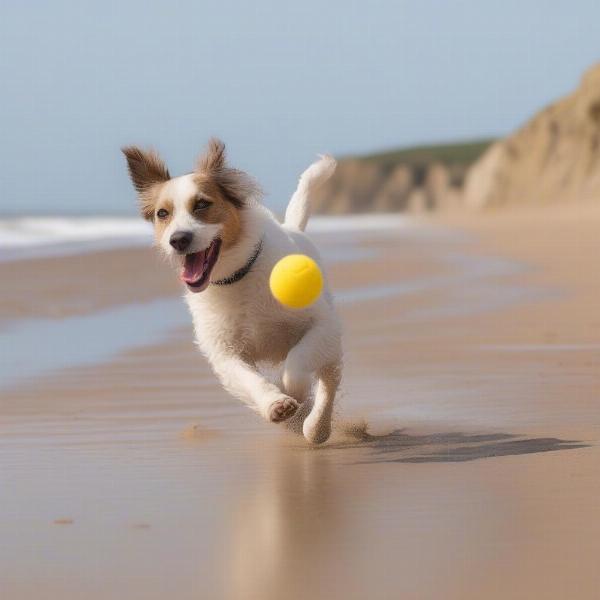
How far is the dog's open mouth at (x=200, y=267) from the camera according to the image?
5562 millimetres

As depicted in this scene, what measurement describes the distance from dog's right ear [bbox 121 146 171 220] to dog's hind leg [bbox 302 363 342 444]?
3.39 feet

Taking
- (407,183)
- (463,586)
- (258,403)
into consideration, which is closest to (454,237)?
(258,403)

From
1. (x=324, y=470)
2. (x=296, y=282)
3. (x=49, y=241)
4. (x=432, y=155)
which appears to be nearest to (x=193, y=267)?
(x=296, y=282)

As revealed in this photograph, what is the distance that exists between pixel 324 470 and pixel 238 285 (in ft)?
3.40

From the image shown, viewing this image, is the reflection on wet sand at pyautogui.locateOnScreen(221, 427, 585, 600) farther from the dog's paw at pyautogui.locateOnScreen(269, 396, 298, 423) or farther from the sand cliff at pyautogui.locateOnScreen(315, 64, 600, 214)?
the sand cliff at pyautogui.locateOnScreen(315, 64, 600, 214)

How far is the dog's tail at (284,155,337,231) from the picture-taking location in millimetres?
6737

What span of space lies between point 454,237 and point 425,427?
72.0ft

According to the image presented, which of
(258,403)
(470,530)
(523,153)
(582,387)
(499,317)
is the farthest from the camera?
(523,153)

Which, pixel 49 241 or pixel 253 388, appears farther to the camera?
pixel 49 241

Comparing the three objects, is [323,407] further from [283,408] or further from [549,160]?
[549,160]

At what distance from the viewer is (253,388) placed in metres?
5.39

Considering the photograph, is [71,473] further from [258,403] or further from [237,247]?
[237,247]

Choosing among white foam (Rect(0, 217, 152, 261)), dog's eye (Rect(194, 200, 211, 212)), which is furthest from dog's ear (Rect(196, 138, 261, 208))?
white foam (Rect(0, 217, 152, 261))

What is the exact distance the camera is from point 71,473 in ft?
16.0
